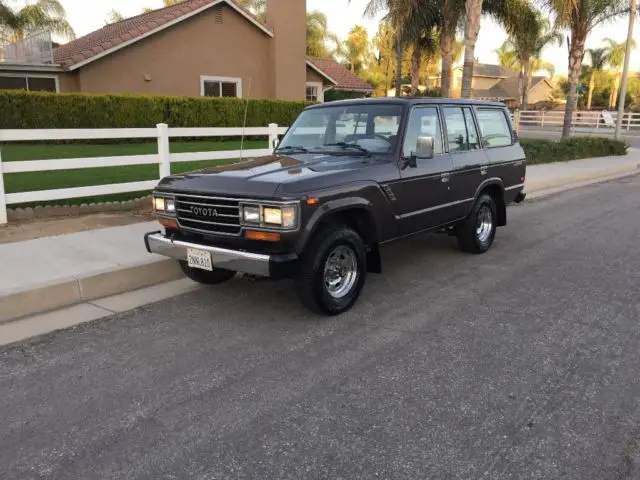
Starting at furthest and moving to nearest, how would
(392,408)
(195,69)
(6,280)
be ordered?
(195,69) → (6,280) → (392,408)

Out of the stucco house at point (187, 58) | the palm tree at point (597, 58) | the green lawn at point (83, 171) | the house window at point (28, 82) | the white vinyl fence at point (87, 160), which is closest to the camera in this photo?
the white vinyl fence at point (87, 160)

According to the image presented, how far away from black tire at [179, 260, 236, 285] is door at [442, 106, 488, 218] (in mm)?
2698

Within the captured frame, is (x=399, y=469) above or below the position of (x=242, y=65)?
below

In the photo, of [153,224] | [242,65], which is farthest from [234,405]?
[242,65]

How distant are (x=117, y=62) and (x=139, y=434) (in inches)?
797

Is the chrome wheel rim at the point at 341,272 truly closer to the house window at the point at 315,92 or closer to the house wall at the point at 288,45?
the house wall at the point at 288,45

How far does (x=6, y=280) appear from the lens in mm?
5434

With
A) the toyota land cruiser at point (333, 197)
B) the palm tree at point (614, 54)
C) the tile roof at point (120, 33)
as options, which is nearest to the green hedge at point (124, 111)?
the tile roof at point (120, 33)

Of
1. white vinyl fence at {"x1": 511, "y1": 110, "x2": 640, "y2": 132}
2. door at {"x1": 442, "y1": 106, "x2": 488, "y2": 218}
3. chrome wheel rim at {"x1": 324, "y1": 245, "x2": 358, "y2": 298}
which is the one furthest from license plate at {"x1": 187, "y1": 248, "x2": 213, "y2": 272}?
white vinyl fence at {"x1": 511, "y1": 110, "x2": 640, "y2": 132}

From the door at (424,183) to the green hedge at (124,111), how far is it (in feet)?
50.6

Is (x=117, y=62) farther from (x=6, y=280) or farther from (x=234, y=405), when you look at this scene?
(x=234, y=405)

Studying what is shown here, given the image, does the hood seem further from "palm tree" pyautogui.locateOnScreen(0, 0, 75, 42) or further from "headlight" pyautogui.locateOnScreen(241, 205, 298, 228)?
"palm tree" pyautogui.locateOnScreen(0, 0, 75, 42)

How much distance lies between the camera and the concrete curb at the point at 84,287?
200 inches

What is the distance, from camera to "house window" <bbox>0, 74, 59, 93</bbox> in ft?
70.4
